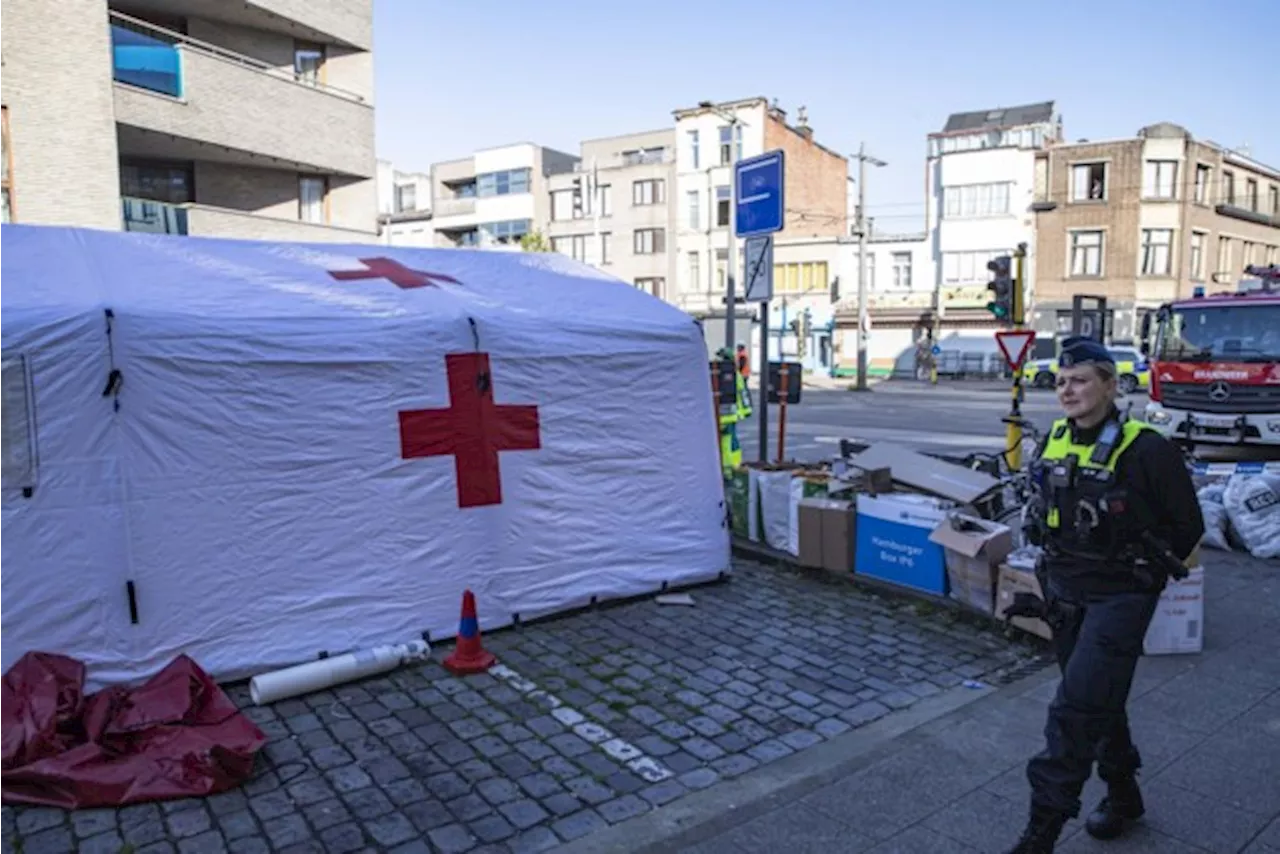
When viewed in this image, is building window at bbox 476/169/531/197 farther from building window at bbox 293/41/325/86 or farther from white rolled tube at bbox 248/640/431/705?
white rolled tube at bbox 248/640/431/705

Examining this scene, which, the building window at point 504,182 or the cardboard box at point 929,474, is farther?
the building window at point 504,182

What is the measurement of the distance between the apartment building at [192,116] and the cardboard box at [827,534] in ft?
43.6

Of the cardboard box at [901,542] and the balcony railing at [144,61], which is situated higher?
the balcony railing at [144,61]

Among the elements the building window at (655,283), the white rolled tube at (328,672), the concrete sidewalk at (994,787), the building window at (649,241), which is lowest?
the concrete sidewalk at (994,787)

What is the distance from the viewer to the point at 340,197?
2027 centimetres

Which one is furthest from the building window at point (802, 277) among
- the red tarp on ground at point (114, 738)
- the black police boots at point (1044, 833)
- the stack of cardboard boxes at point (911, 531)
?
the black police boots at point (1044, 833)

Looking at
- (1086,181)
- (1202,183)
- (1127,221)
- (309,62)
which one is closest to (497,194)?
(1086,181)

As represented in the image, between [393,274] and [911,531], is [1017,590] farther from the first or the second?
[393,274]

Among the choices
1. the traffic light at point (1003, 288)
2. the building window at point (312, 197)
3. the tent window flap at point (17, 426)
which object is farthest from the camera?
the building window at point (312, 197)

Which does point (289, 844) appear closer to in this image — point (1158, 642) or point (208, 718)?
point (208, 718)

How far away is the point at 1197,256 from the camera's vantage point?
44469mm

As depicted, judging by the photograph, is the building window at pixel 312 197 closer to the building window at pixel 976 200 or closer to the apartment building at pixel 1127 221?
the building window at pixel 976 200

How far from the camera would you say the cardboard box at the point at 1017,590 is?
5571 millimetres

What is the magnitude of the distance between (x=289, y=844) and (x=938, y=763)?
2784mm
